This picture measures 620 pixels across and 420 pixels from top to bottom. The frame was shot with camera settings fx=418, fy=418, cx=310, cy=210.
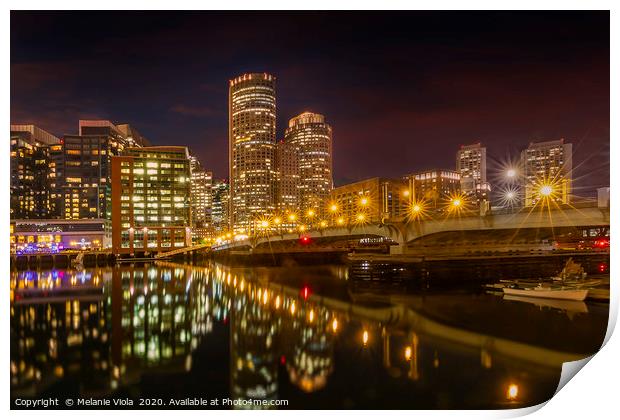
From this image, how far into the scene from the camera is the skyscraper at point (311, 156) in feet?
270

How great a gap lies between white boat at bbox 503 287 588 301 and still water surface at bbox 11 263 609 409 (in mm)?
311

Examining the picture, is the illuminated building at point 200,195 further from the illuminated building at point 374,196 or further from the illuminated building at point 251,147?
the illuminated building at point 374,196

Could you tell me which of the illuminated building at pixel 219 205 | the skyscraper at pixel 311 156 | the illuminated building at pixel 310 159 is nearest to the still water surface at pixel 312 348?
the skyscraper at pixel 311 156

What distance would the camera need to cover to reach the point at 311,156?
87.4 metres

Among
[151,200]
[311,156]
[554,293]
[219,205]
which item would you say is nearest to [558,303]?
[554,293]

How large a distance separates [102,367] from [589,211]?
40.2 feet

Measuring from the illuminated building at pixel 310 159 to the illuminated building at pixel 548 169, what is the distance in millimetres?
57188

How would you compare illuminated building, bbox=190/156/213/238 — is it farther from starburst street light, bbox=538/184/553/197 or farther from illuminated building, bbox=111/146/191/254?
starburst street light, bbox=538/184/553/197

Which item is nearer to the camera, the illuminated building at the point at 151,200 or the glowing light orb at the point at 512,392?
the glowing light orb at the point at 512,392

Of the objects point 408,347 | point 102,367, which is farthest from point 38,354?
point 408,347

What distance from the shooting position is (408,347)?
27.3 ft

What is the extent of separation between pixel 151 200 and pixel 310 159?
42.3 m

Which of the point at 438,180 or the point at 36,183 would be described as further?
the point at 36,183

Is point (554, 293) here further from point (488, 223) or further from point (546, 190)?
point (546, 190)
